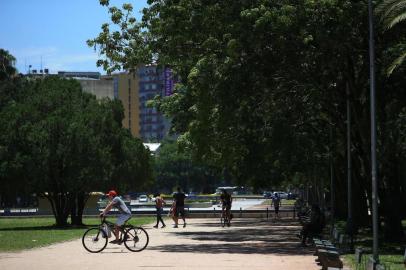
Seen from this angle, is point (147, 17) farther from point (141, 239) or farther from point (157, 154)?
point (157, 154)

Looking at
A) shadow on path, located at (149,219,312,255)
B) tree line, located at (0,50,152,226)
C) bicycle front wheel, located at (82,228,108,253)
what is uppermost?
tree line, located at (0,50,152,226)

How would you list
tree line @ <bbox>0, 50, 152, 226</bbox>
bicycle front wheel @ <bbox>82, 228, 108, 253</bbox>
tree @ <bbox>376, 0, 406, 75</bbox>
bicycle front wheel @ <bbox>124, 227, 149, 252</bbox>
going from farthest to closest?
tree line @ <bbox>0, 50, 152, 226</bbox> → bicycle front wheel @ <bbox>124, 227, 149, 252</bbox> → bicycle front wheel @ <bbox>82, 228, 108, 253</bbox> → tree @ <bbox>376, 0, 406, 75</bbox>

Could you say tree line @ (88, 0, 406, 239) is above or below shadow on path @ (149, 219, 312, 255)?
above

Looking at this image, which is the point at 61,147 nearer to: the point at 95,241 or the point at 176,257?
the point at 95,241

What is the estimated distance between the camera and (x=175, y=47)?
24.7 metres

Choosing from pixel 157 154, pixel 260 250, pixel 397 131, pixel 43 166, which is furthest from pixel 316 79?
pixel 157 154

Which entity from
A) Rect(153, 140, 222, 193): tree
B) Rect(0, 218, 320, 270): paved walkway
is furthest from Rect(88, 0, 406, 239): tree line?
Rect(153, 140, 222, 193): tree

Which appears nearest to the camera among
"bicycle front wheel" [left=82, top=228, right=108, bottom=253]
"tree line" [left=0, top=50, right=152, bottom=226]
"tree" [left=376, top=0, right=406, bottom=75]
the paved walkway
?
the paved walkway

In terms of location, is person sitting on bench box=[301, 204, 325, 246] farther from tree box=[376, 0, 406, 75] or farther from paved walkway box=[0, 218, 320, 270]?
tree box=[376, 0, 406, 75]

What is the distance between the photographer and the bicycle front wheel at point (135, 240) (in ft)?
71.7

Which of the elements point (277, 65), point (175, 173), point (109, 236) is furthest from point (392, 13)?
point (175, 173)

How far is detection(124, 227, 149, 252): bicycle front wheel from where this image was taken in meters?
21.9

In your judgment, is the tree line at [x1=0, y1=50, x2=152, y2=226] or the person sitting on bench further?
the tree line at [x1=0, y1=50, x2=152, y2=226]

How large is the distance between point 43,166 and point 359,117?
20.2 meters
